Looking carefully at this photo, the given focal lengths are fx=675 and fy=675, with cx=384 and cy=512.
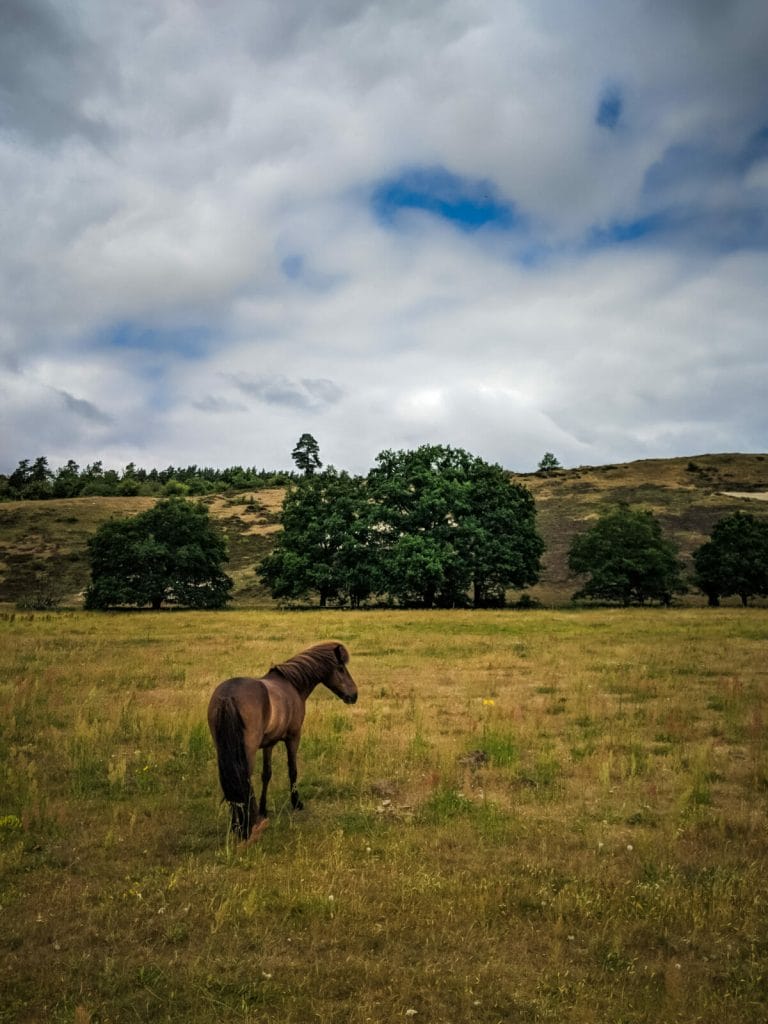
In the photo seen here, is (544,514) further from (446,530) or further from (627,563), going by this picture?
(446,530)

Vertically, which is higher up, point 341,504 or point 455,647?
point 341,504

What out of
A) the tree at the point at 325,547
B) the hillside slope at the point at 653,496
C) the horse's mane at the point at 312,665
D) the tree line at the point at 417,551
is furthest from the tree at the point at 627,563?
the horse's mane at the point at 312,665

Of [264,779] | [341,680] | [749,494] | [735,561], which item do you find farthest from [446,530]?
[749,494]

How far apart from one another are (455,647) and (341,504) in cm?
2904

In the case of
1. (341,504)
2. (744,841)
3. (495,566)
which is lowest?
(744,841)

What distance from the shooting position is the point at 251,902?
6422 millimetres

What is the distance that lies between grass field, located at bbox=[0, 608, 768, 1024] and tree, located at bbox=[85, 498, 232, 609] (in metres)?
35.1

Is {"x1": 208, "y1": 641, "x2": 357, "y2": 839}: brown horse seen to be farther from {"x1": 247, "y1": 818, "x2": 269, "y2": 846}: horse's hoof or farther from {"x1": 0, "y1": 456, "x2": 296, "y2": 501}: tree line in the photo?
{"x1": 0, "y1": 456, "x2": 296, "y2": 501}: tree line

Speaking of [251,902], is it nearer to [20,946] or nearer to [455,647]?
[20,946]

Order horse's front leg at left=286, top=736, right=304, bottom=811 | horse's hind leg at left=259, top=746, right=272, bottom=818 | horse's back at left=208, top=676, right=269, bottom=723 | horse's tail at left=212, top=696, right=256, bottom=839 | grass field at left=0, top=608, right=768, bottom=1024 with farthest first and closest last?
horse's front leg at left=286, top=736, right=304, bottom=811 < horse's hind leg at left=259, top=746, right=272, bottom=818 < horse's back at left=208, top=676, right=269, bottom=723 < horse's tail at left=212, top=696, right=256, bottom=839 < grass field at left=0, top=608, right=768, bottom=1024

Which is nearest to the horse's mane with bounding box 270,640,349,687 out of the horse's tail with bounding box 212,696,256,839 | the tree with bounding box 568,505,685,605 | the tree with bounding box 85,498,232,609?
the horse's tail with bounding box 212,696,256,839

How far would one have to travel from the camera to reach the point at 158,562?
52.4 metres

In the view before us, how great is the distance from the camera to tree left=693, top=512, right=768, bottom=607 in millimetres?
51000

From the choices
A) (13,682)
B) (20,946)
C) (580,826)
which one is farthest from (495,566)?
(20,946)
